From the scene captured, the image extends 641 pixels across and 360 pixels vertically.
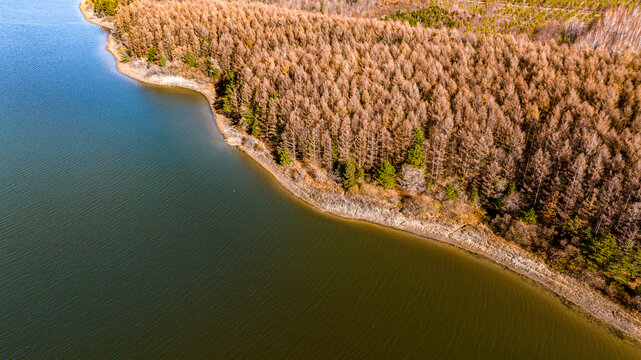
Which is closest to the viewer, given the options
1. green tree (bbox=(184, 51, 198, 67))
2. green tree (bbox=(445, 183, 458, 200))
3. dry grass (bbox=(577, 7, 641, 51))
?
green tree (bbox=(445, 183, 458, 200))

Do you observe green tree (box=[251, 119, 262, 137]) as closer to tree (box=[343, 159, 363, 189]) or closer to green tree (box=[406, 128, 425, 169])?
tree (box=[343, 159, 363, 189])

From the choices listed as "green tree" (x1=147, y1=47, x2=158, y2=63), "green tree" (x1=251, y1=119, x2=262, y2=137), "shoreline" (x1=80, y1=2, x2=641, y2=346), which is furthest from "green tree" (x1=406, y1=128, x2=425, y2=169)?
"green tree" (x1=147, y1=47, x2=158, y2=63)

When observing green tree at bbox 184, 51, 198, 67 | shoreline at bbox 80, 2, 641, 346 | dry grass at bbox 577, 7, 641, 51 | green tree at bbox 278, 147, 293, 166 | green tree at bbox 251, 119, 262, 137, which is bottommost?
shoreline at bbox 80, 2, 641, 346

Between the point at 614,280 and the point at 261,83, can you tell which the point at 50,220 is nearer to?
the point at 261,83

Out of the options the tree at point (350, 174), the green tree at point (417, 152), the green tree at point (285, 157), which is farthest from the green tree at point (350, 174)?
the green tree at point (285, 157)

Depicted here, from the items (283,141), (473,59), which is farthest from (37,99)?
(473,59)

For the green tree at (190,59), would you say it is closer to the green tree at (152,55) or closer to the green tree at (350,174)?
the green tree at (152,55)
